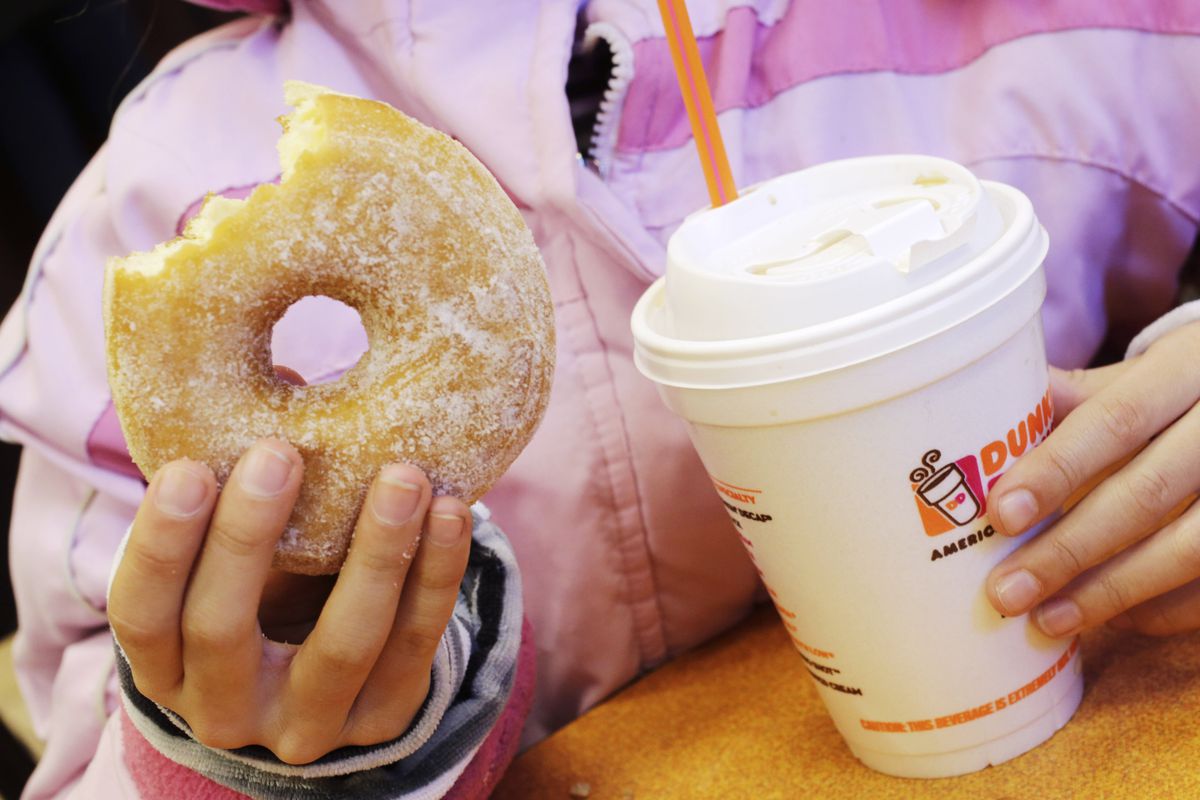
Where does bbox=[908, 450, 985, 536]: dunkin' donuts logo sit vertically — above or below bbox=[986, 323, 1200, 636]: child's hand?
above

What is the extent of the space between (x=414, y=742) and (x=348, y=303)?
0.93ft

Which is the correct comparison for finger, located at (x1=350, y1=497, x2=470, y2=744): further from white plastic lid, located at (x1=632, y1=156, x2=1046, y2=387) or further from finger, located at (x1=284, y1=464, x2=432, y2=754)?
white plastic lid, located at (x1=632, y1=156, x2=1046, y2=387)

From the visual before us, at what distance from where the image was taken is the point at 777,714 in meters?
0.77

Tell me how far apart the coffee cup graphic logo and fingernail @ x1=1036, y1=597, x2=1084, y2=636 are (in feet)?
0.31

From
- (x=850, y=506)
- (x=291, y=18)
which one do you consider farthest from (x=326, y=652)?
(x=291, y=18)

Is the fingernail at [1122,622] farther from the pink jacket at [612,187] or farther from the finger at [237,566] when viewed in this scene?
the finger at [237,566]

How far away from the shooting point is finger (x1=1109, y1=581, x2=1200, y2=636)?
68 cm

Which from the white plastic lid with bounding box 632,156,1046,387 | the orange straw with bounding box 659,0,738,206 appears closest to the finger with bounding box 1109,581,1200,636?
the white plastic lid with bounding box 632,156,1046,387

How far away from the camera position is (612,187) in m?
0.88

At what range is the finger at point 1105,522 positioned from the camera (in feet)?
2.07

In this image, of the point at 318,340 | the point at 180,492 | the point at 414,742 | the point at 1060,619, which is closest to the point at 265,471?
the point at 180,492

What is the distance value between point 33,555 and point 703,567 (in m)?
0.58

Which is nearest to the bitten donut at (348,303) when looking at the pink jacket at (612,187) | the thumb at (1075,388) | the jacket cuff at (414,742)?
the jacket cuff at (414,742)

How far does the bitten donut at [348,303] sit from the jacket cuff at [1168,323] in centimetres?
47
